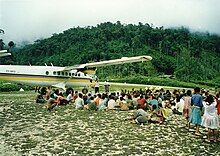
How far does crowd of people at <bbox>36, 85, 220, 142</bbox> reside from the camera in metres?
9.99

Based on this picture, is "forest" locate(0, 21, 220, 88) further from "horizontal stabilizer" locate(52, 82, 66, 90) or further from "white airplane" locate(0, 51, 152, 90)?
"horizontal stabilizer" locate(52, 82, 66, 90)

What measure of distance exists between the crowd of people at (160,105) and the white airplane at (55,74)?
434 cm

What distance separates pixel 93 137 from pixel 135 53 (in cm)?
7981

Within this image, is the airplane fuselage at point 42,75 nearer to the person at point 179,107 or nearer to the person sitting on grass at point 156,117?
the person at point 179,107

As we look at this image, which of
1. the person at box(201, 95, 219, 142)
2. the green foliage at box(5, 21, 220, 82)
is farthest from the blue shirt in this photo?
the green foliage at box(5, 21, 220, 82)

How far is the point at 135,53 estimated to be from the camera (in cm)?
8875

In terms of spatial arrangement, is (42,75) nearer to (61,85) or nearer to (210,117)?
(61,85)

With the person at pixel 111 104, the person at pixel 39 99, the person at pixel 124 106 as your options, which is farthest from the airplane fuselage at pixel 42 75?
the person at pixel 124 106

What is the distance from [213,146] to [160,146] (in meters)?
1.82

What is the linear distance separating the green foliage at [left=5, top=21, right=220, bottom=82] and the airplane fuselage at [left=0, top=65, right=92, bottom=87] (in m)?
41.0

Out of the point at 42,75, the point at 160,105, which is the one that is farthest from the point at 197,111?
the point at 42,75

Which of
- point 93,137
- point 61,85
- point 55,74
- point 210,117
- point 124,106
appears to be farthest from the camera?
point 61,85

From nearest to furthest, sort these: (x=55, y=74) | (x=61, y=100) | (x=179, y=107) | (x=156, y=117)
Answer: (x=156, y=117), (x=179, y=107), (x=61, y=100), (x=55, y=74)

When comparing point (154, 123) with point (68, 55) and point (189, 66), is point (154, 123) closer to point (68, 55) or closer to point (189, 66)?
point (189, 66)
